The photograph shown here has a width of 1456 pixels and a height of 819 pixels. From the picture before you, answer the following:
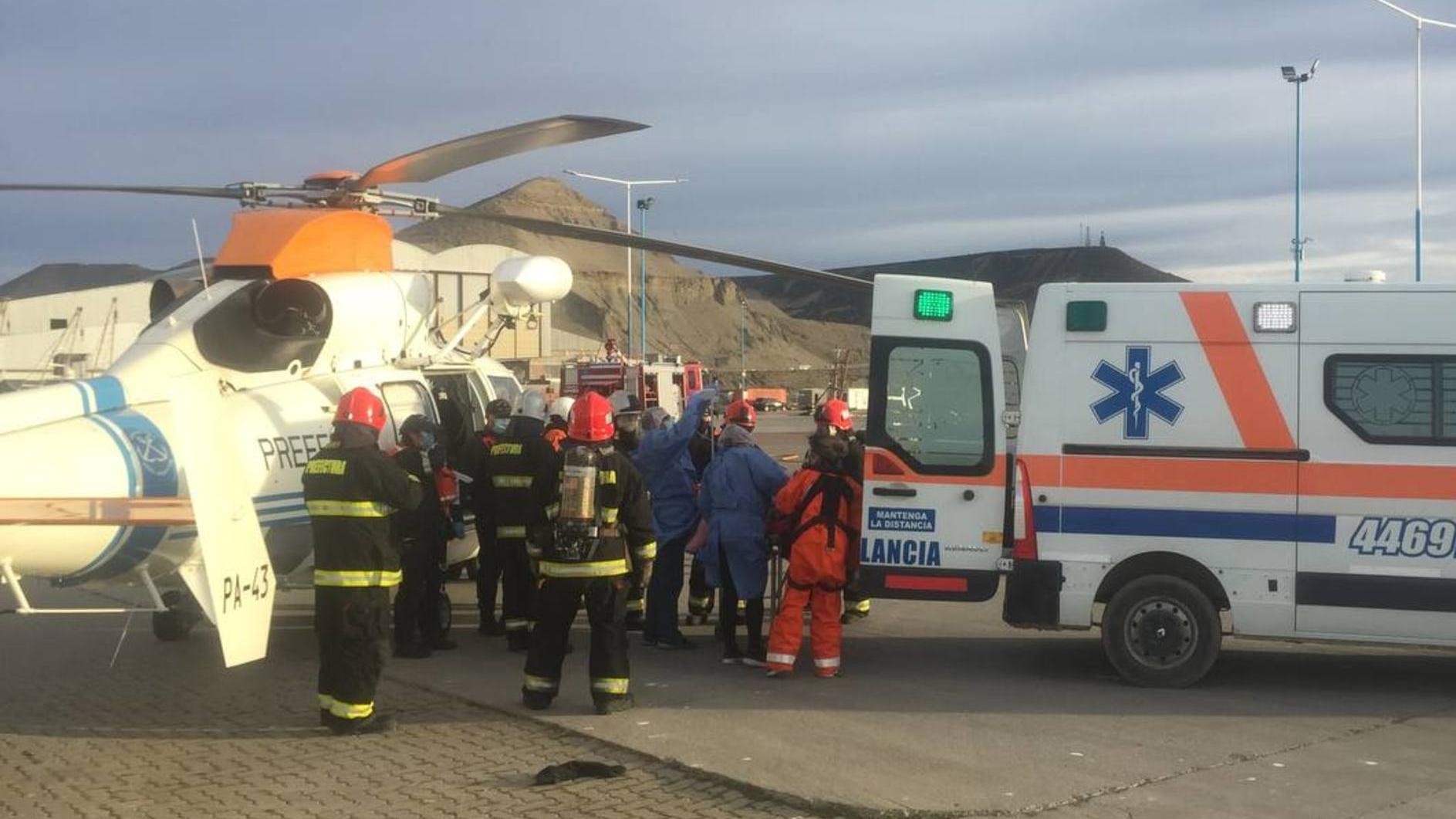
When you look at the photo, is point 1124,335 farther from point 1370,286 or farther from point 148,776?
point 148,776

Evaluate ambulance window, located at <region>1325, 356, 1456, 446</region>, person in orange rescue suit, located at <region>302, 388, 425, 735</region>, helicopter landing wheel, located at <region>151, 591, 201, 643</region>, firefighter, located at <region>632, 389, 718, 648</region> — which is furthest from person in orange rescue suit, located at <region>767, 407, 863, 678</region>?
helicopter landing wheel, located at <region>151, 591, 201, 643</region>

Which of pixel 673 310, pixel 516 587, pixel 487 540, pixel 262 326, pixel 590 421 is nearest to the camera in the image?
pixel 590 421

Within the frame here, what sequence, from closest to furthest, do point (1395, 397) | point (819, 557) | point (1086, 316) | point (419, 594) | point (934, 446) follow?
1. point (1395, 397)
2. point (1086, 316)
3. point (819, 557)
4. point (934, 446)
5. point (419, 594)

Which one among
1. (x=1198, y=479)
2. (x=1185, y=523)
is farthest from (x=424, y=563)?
(x=1198, y=479)

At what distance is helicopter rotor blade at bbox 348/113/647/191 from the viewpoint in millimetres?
9141

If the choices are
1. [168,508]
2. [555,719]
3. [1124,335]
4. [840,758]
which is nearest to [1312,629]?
[1124,335]

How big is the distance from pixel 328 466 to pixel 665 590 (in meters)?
3.26

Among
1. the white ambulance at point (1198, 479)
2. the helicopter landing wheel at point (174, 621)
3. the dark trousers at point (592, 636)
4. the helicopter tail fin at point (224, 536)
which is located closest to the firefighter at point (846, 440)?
the white ambulance at point (1198, 479)

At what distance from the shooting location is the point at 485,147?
31.0ft

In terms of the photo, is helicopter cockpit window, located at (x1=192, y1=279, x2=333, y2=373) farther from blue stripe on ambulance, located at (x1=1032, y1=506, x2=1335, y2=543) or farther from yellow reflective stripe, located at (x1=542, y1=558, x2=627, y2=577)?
blue stripe on ambulance, located at (x1=1032, y1=506, x2=1335, y2=543)

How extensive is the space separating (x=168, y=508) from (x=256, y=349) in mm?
2009

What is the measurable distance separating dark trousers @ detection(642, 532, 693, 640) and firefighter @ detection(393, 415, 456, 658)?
1.56 metres

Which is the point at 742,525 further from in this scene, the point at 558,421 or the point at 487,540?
the point at 487,540

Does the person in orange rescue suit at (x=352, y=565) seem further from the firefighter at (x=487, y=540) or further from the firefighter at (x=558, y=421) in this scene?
the firefighter at (x=487, y=540)
